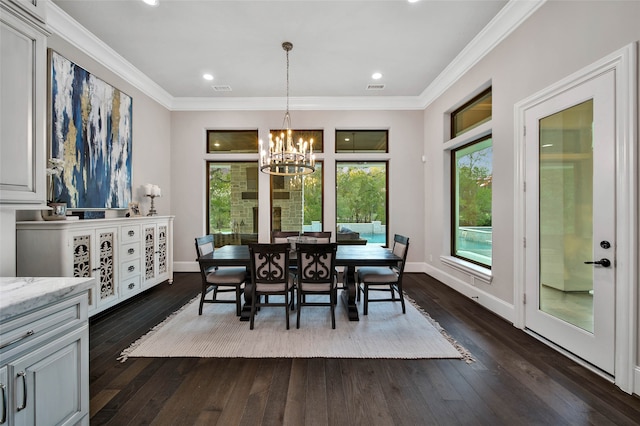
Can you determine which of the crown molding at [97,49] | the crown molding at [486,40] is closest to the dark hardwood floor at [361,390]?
the crown molding at [486,40]

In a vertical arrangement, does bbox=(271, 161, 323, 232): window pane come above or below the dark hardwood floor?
above

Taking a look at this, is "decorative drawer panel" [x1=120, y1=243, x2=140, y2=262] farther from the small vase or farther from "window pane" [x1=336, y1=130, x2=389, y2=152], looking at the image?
"window pane" [x1=336, y1=130, x2=389, y2=152]

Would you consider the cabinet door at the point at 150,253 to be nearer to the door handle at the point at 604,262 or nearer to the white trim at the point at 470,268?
the white trim at the point at 470,268

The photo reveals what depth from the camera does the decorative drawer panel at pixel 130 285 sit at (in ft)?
11.5

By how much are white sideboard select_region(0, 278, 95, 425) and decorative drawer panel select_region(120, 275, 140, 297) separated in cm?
214

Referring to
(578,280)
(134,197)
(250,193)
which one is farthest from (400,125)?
(134,197)

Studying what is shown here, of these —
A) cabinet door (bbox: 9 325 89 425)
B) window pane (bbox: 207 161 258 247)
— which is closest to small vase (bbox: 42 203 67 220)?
cabinet door (bbox: 9 325 89 425)

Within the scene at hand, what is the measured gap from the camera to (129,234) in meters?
3.62

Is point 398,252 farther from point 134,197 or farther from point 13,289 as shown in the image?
point 134,197

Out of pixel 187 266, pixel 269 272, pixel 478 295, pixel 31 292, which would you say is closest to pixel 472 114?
pixel 478 295

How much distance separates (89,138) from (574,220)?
5.32 meters

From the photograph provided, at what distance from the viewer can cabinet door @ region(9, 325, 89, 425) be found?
3.93 feet

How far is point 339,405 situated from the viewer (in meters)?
1.85

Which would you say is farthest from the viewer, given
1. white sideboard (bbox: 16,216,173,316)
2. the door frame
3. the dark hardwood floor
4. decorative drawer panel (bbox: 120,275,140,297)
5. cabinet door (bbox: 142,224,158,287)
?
cabinet door (bbox: 142,224,158,287)
